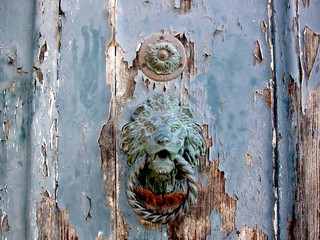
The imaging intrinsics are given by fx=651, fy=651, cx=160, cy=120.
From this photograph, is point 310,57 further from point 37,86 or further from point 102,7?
point 37,86

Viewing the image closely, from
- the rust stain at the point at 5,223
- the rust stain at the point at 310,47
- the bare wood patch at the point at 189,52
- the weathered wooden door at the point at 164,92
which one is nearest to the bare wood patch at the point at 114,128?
the weathered wooden door at the point at 164,92

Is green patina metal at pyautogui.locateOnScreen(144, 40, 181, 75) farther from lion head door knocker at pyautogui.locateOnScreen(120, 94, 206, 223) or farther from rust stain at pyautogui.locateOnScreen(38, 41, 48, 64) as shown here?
rust stain at pyautogui.locateOnScreen(38, 41, 48, 64)

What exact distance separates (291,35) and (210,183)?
0.34 meters

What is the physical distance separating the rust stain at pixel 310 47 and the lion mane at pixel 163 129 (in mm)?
256

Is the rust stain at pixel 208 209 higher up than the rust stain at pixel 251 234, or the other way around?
the rust stain at pixel 208 209

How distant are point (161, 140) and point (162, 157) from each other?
0.03 metres

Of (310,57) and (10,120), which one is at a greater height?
(310,57)

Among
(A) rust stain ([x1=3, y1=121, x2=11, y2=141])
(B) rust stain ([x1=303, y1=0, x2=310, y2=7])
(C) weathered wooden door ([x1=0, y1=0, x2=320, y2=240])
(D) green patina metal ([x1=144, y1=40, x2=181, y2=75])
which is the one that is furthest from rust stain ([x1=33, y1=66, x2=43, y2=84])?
(B) rust stain ([x1=303, y1=0, x2=310, y2=7])

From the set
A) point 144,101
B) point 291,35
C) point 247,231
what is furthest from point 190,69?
point 247,231

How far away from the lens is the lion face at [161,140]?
117cm

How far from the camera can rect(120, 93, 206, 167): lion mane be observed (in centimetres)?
120

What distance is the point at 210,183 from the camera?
1266 millimetres

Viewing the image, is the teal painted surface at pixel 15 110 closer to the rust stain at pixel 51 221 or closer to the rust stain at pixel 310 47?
the rust stain at pixel 51 221

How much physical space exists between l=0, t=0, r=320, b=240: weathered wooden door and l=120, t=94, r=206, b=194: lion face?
0.02 meters
